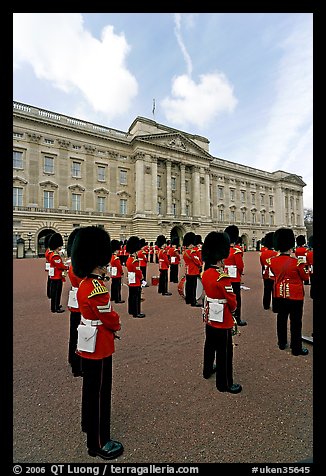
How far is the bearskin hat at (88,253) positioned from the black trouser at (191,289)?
17.9 feet

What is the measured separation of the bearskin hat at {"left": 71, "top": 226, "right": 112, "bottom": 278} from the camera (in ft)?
8.23

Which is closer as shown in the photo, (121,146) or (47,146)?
(47,146)

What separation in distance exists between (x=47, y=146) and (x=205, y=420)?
3328cm

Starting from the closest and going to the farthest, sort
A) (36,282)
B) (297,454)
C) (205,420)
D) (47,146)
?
(297,454) → (205,420) → (36,282) → (47,146)

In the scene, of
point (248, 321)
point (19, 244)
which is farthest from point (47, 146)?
point (248, 321)

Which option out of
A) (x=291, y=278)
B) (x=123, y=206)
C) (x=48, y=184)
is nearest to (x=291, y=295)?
(x=291, y=278)

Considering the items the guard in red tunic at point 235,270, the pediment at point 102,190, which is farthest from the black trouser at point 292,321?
the pediment at point 102,190

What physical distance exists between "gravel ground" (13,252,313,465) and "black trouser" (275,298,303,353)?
177 millimetres

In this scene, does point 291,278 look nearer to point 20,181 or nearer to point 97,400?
point 97,400

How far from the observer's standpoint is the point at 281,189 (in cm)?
5594

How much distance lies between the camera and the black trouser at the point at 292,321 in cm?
422

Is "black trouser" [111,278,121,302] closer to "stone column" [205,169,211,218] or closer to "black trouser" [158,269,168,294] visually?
"black trouser" [158,269,168,294]

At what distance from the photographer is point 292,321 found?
4.32m

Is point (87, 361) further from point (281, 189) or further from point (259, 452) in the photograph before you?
point (281, 189)
